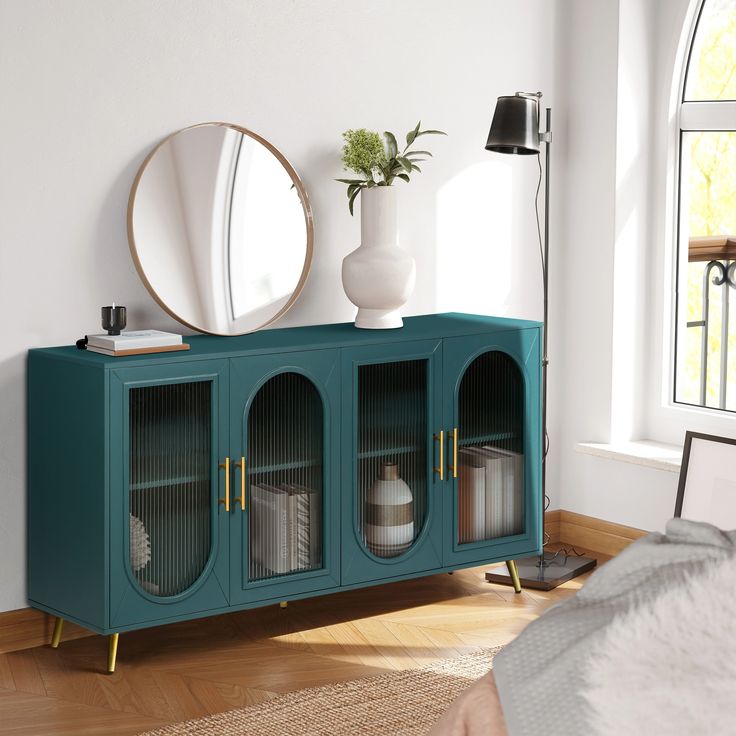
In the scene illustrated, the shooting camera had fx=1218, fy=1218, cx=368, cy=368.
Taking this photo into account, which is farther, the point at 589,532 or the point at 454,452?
the point at 589,532

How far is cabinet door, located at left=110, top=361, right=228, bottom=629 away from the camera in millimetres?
3094

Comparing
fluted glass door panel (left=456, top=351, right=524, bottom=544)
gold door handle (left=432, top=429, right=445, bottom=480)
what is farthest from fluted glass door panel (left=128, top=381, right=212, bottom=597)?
fluted glass door panel (left=456, top=351, right=524, bottom=544)

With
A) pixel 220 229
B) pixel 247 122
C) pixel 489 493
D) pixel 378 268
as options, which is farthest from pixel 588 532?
pixel 247 122

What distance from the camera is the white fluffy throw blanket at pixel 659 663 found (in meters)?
1.43

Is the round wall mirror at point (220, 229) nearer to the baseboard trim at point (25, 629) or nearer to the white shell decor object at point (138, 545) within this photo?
the white shell decor object at point (138, 545)

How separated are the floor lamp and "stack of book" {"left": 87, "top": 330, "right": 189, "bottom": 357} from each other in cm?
128

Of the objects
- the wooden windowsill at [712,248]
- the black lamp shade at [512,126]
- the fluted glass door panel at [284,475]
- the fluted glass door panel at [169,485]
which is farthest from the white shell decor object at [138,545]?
the wooden windowsill at [712,248]

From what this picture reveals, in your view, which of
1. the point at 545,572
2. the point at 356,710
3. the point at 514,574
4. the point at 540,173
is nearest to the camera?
the point at 356,710

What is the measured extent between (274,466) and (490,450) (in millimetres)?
774

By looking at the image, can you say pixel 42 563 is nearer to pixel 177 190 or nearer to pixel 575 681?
pixel 177 190

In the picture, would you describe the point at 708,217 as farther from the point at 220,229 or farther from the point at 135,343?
the point at 135,343

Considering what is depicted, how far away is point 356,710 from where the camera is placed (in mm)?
2998

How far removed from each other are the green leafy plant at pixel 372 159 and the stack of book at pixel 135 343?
32.1 inches

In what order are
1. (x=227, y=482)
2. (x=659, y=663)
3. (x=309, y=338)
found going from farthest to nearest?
(x=309, y=338) → (x=227, y=482) → (x=659, y=663)
